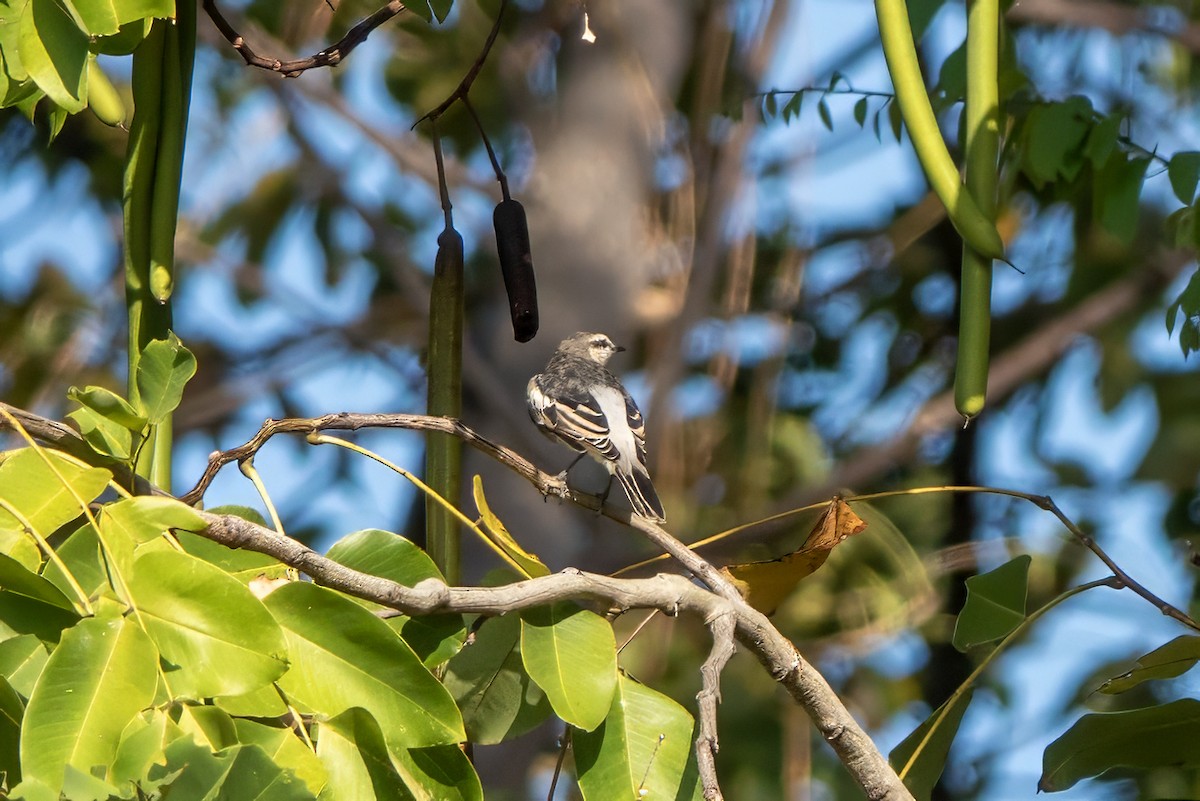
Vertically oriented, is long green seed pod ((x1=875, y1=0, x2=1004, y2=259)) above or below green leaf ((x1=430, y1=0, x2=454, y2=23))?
below

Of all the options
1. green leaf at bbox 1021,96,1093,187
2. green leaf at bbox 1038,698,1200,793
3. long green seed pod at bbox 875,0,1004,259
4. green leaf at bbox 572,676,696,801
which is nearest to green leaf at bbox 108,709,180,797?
green leaf at bbox 572,676,696,801

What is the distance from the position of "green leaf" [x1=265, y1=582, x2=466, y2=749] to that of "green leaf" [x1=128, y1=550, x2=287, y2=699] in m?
0.19

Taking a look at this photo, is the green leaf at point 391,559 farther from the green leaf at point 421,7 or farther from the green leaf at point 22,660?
the green leaf at point 421,7

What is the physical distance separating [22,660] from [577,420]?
2.95 meters

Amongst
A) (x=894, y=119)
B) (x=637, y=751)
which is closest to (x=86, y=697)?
(x=637, y=751)

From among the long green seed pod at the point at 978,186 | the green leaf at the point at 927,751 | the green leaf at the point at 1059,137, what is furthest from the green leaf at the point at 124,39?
the green leaf at the point at 1059,137

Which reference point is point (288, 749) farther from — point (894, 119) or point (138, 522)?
point (894, 119)

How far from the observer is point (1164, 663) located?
8.60 feet

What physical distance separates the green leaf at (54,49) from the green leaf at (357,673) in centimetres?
85

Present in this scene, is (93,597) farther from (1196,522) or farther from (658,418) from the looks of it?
(1196,522)

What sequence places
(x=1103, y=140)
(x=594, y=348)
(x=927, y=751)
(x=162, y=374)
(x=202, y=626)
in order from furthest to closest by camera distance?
(x=594, y=348)
(x=1103, y=140)
(x=927, y=751)
(x=162, y=374)
(x=202, y=626)

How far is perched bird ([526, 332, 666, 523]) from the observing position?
15.0ft

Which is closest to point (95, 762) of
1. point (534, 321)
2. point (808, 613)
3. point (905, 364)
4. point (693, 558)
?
point (693, 558)

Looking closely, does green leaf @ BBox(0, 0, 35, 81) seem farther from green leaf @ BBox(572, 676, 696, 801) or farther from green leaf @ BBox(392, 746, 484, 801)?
green leaf @ BBox(572, 676, 696, 801)
